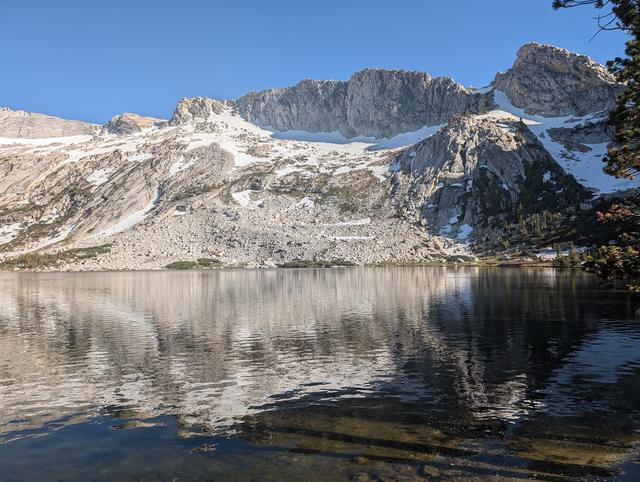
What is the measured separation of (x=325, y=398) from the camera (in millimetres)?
25391

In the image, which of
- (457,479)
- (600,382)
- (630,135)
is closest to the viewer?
(457,479)

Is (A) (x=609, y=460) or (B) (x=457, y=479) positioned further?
(A) (x=609, y=460)

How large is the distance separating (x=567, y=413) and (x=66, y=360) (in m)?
33.9

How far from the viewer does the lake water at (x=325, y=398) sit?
17203mm

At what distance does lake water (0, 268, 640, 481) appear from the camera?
17203mm

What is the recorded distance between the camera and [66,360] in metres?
36.3

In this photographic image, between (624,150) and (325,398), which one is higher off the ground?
(624,150)

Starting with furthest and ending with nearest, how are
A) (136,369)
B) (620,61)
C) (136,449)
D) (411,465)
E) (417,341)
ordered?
(417,341) < (136,369) < (620,61) < (136,449) < (411,465)

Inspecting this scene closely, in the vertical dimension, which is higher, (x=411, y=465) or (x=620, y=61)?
(x=620, y=61)

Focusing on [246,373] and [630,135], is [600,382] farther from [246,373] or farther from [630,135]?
[246,373]

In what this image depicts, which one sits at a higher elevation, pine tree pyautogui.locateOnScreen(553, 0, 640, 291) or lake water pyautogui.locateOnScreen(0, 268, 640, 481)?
pine tree pyautogui.locateOnScreen(553, 0, 640, 291)

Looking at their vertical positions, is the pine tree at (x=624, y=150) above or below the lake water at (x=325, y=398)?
above

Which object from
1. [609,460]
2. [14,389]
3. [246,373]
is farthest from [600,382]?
[14,389]

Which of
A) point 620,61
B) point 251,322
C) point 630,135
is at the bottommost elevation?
point 251,322
